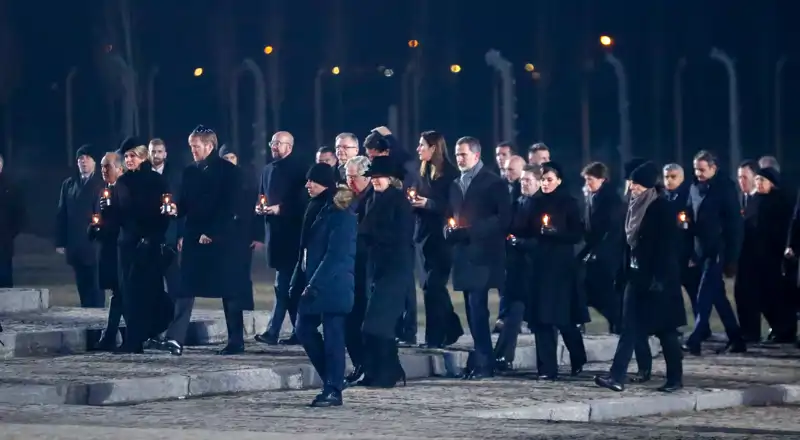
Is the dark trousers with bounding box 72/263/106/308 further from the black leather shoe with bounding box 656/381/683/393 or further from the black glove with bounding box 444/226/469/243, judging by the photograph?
the black leather shoe with bounding box 656/381/683/393

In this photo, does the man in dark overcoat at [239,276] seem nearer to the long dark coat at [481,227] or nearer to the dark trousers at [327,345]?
the long dark coat at [481,227]

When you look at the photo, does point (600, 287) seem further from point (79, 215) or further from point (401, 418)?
point (79, 215)

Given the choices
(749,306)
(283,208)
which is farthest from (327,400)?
(749,306)

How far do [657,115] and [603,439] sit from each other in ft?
105

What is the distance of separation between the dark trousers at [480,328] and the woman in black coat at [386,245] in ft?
3.42

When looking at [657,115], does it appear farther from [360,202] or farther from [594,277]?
[360,202]

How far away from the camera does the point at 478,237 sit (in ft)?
47.2

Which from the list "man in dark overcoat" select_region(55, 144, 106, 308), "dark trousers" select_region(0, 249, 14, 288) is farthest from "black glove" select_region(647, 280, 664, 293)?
"dark trousers" select_region(0, 249, 14, 288)

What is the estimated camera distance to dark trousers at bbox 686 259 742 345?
1700 cm

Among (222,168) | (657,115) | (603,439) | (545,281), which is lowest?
(603,439)

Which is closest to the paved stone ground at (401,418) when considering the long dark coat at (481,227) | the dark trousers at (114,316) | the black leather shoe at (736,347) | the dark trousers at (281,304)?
the long dark coat at (481,227)

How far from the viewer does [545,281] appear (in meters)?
14.5

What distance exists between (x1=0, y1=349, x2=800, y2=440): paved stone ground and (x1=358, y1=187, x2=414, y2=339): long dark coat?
55 centimetres

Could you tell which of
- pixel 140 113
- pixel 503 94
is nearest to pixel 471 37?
pixel 503 94
